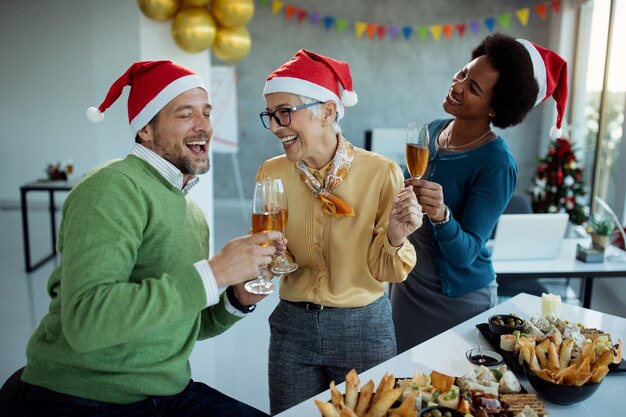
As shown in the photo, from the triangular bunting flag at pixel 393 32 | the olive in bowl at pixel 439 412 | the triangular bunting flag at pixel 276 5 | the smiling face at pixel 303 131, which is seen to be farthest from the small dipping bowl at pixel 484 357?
the triangular bunting flag at pixel 276 5

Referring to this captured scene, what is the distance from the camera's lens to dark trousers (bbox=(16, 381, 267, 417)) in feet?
4.55

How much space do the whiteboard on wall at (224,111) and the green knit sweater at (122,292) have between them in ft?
17.1

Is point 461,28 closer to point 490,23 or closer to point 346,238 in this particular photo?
point 490,23

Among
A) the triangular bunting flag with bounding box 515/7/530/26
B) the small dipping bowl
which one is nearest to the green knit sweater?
the small dipping bowl

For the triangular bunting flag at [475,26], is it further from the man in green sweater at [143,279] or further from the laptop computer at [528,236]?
the man in green sweater at [143,279]

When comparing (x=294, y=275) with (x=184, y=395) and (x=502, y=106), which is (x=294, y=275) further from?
(x=502, y=106)

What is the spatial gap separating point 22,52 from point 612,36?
24.0ft

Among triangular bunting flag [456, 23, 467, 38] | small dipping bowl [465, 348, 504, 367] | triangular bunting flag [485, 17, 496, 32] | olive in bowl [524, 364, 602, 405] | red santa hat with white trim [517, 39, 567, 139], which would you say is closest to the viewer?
olive in bowl [524, 364, 602, 405]

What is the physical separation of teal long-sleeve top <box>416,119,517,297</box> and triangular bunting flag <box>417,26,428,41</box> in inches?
222

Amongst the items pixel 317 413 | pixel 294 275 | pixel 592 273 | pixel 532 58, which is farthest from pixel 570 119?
pixel 317 413

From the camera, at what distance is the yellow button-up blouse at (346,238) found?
71.2 inches

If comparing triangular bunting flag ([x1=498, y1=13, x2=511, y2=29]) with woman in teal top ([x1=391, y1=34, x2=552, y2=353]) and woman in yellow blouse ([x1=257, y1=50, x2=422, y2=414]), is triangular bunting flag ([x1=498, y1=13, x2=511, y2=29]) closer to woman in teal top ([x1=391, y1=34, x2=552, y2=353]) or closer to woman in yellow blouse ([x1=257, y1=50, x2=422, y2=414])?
woman in teal top ([x1=391, y1=34, x2=552, y2=353])

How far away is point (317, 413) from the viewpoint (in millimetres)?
1304

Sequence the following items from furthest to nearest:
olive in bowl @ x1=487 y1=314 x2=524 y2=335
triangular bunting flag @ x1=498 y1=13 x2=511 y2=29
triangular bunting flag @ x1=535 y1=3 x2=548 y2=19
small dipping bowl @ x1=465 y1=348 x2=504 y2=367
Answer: triangular bunting flag @ x1=498 y1=13 x2=511 y2=29 → triangular bunting flag @ x1=535 y1=3 x2=548 y2=19 → olive in bowl @ x1=487 y1=314 x2=524 y2=335 → small dipping bowl @ x1=465 y1=348 x2=504 y2=367
